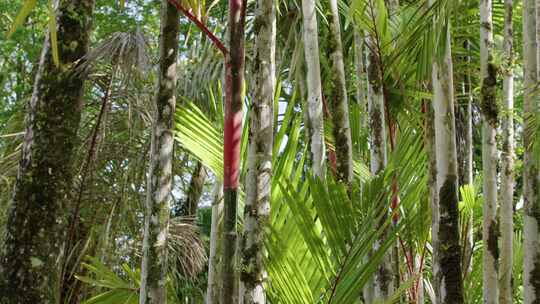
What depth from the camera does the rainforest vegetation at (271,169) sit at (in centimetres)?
266

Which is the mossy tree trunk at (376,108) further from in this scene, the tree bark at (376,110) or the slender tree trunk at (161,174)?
the slender tree trunk at (161,174)

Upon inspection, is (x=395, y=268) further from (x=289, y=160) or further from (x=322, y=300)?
(x=289, y=160)

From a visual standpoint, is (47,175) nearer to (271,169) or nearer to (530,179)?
(271,169)

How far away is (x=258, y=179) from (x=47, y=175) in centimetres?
181

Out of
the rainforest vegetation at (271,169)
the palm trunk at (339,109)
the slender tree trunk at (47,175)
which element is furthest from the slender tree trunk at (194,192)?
the palm trunk at (339,109)

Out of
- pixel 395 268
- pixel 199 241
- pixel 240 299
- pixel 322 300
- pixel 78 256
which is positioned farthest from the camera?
pixel 199 241

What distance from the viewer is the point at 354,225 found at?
264 cm

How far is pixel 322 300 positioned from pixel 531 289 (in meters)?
1.43

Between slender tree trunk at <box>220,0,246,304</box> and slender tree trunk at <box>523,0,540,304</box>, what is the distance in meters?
1.90

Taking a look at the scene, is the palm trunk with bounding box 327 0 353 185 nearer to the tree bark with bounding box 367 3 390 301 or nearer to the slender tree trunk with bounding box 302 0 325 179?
the slender tree trunk with bounding box 302 0 325 179

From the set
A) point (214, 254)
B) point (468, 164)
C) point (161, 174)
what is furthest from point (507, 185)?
point (468, 164)

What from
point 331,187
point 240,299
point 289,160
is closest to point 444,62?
point 289,160

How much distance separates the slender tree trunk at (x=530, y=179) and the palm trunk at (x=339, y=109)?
3.28 feet

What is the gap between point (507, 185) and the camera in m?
4.33
